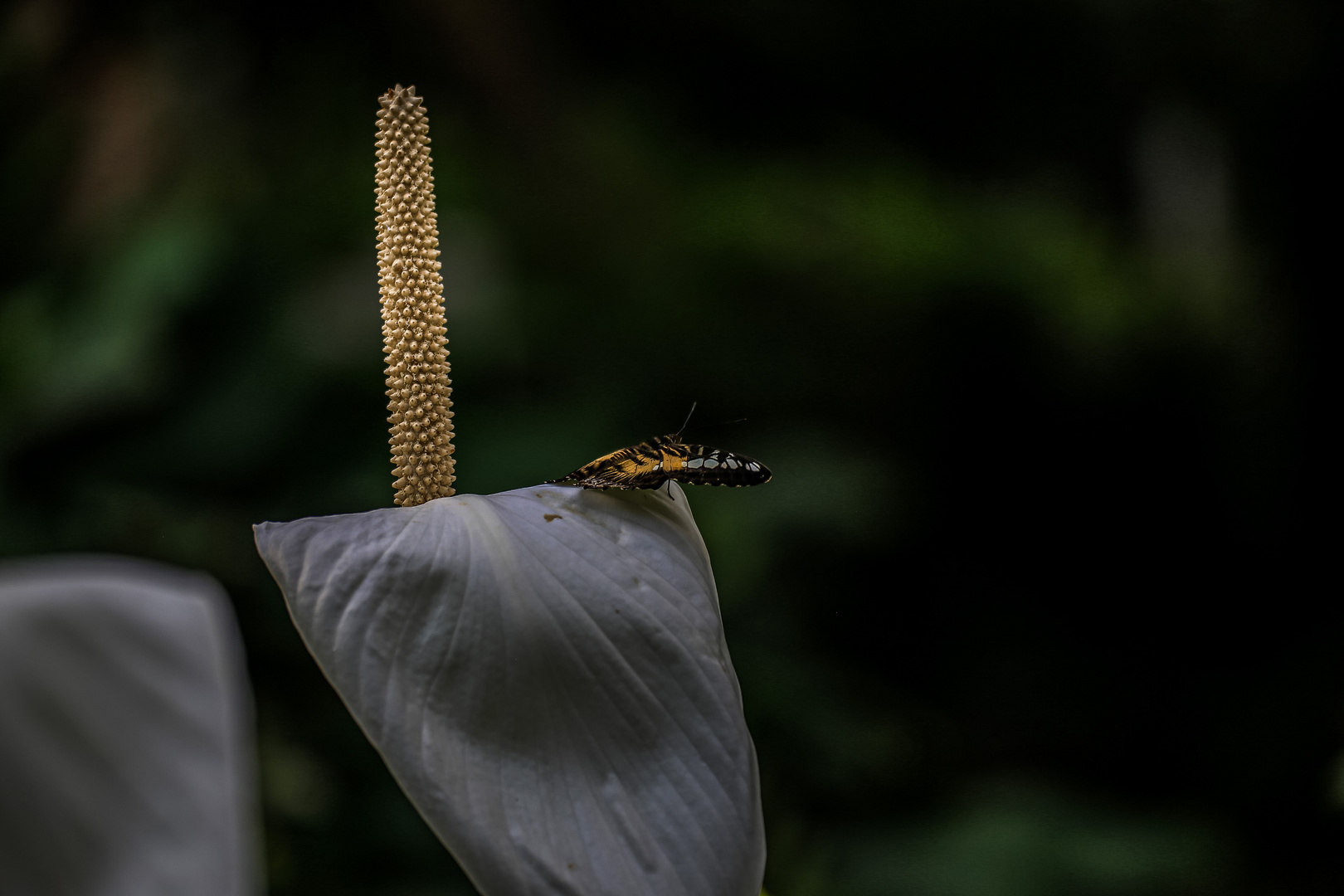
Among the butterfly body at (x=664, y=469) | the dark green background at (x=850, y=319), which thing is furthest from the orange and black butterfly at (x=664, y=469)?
the dark green background at (x=850, y=319)

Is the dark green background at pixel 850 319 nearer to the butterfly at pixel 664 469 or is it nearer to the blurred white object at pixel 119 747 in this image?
the butterfly at pixel 664 469

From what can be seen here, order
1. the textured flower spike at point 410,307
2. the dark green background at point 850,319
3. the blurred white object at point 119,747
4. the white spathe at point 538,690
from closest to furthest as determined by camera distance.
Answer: the blurred white object at point 119,747
the white spathe at point 538,690
the textured flower spike at point 410,307
the dark green background at point 850,319

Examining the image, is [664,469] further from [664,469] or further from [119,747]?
[119,747]

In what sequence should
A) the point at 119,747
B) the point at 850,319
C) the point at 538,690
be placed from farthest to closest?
1. the point at 850,319
2. the point at 538,690
3. the point at 119,747

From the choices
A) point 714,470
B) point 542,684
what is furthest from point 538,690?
point 714,470

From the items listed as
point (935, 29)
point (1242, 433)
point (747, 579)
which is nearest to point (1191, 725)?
point (1242, 433)

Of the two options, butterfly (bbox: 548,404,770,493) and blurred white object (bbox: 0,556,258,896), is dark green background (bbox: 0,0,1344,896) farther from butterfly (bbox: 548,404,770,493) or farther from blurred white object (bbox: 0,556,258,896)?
blurred white object (bbox: 0,556,258,896)
